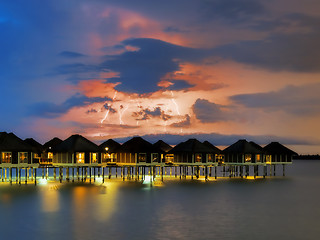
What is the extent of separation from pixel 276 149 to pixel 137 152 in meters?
35.3

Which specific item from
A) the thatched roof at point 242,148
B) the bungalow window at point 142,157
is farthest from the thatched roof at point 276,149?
the bungalow window at point 142,157

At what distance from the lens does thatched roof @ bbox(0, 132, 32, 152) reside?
215 feet

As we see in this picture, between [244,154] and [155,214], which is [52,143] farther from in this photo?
[155,214]

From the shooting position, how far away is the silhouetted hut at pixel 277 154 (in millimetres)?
97875

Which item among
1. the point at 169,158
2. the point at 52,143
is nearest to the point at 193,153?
the point at 169,158

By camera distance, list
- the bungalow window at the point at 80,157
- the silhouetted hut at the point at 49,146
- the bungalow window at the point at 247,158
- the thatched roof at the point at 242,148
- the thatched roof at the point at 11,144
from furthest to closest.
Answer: the bungalow window at the point at 247,158 → the thatched roof at the point at 242,148 → the silhouetted hut at the point at 49,146 → the bungalow window at the point at 80,157 → the thatched roof at the point at 11,144

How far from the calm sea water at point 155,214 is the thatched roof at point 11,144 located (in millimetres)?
6021

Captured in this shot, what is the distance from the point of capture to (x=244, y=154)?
300 ft

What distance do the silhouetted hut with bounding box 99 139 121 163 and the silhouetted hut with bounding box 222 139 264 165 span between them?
22854 mm

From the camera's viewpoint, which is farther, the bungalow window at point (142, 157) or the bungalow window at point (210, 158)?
the bungalow window at point (210, 158)

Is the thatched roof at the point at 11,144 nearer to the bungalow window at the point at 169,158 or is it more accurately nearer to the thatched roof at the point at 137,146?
the thatched roof at the point at 137,146

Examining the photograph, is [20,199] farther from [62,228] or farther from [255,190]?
[255,190]

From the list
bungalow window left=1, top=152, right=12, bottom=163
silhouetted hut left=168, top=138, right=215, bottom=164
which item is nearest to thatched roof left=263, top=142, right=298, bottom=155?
silhouetted hut left=168, top=138, right=215, bottom=164

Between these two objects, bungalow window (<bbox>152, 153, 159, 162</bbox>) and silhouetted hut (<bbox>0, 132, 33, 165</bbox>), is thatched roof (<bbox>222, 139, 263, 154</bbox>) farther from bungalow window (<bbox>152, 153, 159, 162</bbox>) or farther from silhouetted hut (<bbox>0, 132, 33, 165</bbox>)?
silhouetted hut (<bbox>0, 132, 33, 165</bbox>)
